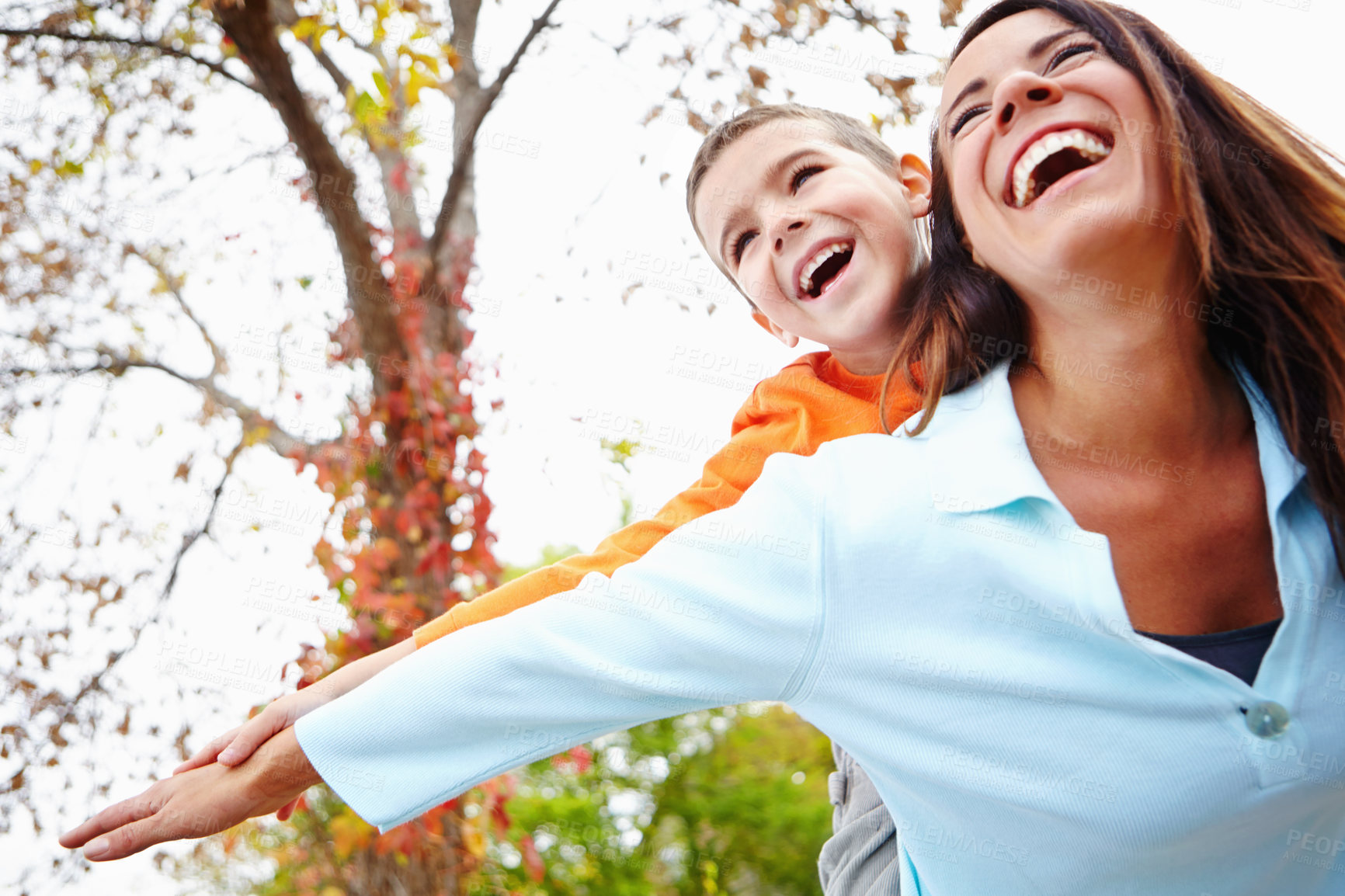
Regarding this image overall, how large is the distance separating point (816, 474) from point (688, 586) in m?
0.24

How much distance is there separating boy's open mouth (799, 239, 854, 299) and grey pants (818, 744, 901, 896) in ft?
2.99

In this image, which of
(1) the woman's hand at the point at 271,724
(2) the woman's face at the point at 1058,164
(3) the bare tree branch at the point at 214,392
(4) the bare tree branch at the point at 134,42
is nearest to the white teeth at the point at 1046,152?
(2) the woman's face at the point at 1058,164

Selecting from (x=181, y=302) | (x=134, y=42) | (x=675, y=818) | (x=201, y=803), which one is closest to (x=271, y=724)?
(x=201, y=803)

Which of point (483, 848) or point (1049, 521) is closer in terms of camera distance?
point (1049, 521)

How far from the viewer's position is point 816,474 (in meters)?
1.26

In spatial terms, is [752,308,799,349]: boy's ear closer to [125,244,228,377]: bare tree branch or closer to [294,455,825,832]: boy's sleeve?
[294,455,825,832]: boy's sleeve

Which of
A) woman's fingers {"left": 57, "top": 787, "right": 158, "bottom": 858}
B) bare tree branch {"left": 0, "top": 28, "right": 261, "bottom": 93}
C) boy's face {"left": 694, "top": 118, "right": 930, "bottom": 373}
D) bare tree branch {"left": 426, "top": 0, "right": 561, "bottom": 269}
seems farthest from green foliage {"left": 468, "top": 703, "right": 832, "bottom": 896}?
woman's fingers {"left": 57, "top": 787, "right": 158, "bottom": 858}

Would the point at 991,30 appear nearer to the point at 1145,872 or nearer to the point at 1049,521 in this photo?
the point at 1049,521

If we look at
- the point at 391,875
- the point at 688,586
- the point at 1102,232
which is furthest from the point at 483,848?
the point at 1102,232

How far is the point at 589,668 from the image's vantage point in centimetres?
117

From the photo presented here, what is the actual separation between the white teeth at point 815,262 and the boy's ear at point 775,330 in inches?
6.5

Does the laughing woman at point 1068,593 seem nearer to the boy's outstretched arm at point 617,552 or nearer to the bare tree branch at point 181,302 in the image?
the boy's outstretched arm at point 617,552

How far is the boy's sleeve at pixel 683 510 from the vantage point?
152 centimetres

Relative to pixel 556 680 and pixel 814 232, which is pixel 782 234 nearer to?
pixel 814 232
